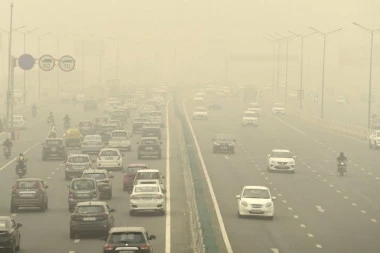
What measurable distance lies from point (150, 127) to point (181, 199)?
42469mm

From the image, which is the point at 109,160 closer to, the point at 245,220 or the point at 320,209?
the point at 320,209

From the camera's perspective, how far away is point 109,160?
7131 cm

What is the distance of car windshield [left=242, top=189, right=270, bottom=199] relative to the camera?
49938mm

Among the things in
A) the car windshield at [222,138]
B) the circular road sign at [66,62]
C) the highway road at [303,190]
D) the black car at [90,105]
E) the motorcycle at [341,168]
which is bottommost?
the highway road at [303,190]

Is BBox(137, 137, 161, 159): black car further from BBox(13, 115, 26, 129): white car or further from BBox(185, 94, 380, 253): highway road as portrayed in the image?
BBox(13, 115, 26, 129): white car

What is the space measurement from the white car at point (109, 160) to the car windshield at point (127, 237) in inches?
1497

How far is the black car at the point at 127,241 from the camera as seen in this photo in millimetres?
32688

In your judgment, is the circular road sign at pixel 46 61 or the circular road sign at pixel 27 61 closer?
the circular road sign at pixel 46 61

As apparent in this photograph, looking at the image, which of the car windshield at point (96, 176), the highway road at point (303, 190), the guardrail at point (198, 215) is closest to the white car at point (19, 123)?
the highway road at point (303, 190)

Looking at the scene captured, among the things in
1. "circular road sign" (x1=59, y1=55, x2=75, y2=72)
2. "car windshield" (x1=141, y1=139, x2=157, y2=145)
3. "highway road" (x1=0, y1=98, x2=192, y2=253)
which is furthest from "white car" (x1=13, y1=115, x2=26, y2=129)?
"car windshield" (x1=141, y1=139, x2=157, y2=145)

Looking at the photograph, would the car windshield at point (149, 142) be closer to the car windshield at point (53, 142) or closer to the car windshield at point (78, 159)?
the car windshield at point (53, 142)

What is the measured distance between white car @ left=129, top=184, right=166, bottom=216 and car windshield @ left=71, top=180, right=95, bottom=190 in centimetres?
242

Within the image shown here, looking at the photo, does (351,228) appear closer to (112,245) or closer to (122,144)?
(112,245)

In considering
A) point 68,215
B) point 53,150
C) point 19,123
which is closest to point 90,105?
point 19,123
